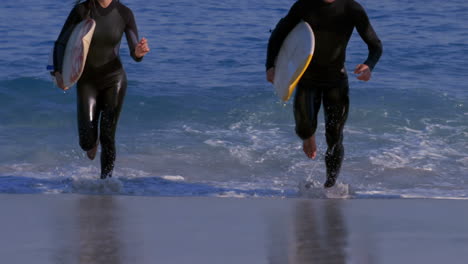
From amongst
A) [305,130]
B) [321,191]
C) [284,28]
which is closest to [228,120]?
[321,191]

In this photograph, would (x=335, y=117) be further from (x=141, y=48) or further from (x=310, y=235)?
(x=310, y=235)

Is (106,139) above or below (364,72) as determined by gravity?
below

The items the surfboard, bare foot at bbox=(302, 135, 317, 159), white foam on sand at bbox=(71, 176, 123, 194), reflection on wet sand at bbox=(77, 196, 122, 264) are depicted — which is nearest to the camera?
reflection on wet sand at bbox=(77, 196, 122, 264)

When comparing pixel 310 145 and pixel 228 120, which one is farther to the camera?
pixel 228 120

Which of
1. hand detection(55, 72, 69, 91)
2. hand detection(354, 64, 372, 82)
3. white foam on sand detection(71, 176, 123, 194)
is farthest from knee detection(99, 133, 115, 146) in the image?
hand detection(354, 64, 372, 82)

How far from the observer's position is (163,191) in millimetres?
7332

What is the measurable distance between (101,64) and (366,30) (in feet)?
6.24

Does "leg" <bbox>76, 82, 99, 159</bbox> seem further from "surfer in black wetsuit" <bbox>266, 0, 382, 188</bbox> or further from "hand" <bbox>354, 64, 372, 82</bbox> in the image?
"hand" <bbox>354, 64, 372, 82</bbox>

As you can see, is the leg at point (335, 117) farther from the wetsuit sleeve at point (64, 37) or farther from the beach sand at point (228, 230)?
the wetsuit sleeve at point (64, 37)

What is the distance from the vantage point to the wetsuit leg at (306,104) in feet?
22.3

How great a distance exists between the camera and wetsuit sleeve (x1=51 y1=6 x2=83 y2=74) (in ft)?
21.9

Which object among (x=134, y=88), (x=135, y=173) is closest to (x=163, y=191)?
(x=135, y=173)

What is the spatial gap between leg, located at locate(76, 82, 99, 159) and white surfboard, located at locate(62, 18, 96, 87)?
163 mm

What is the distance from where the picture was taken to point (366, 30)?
21.9 ft
